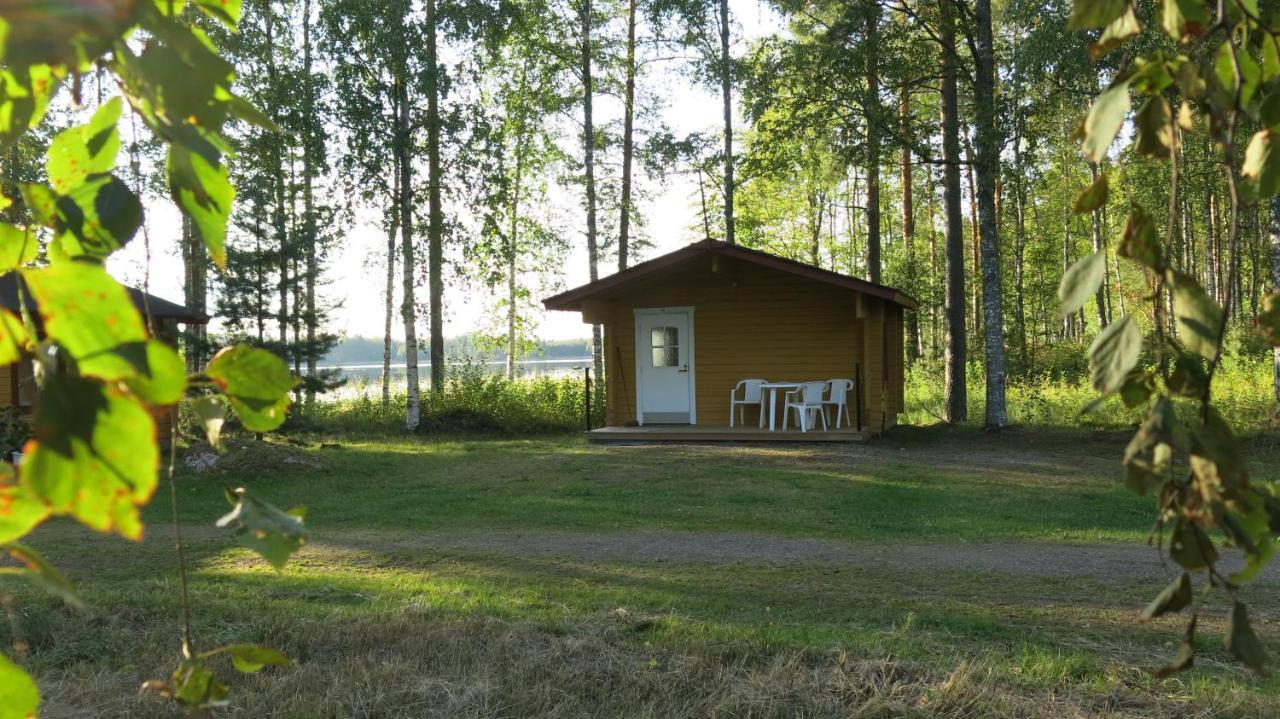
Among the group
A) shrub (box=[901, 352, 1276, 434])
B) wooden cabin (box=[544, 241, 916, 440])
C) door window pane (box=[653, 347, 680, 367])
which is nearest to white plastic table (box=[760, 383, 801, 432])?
wooden cabin (box=[544, 241, 916, 440])

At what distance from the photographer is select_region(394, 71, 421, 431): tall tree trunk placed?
19.2 m

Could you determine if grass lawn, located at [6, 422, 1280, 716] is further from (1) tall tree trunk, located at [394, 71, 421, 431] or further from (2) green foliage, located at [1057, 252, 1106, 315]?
(1) tall tree trunk, located at [394, 71, 421, 431]

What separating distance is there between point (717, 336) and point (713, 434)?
96.3 inches

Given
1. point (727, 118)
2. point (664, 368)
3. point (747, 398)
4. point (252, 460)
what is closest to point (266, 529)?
point (252, 460)

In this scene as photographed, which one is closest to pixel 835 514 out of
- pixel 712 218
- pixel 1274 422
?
pixel 1274 422

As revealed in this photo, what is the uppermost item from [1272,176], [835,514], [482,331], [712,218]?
[712,218]

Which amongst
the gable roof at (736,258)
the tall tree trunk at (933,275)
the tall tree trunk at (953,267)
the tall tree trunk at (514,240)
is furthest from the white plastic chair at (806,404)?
the tall tree trunk at (933,275)

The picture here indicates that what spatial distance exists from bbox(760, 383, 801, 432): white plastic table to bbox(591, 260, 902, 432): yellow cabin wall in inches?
25.7

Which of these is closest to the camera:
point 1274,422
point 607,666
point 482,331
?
point 607,666

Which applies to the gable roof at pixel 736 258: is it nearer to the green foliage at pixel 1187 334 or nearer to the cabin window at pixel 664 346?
the cabin window at pixel 664 346

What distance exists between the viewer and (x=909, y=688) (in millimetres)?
3387

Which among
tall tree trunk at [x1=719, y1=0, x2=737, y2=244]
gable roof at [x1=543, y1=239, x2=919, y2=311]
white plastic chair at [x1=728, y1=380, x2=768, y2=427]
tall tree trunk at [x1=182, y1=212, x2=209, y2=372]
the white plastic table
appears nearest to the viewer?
gable roof at [x1=543, y1=239, x2=919, y2=311]

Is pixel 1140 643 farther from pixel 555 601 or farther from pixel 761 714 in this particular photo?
pixel 555 601

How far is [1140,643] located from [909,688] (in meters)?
1.62
